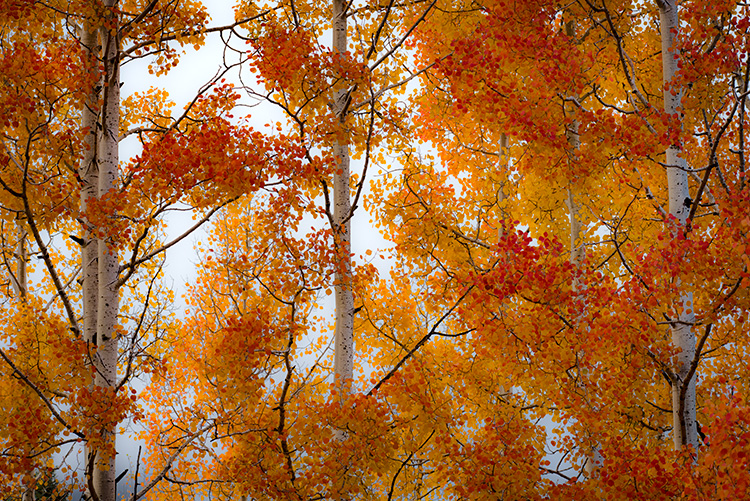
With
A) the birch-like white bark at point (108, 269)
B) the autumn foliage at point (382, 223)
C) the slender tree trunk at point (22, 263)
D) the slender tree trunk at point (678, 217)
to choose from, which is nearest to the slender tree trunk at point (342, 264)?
the autumn foliage at point (382, 223)

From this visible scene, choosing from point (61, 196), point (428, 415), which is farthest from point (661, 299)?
point (61, 196)

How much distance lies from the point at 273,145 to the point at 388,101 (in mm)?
1520

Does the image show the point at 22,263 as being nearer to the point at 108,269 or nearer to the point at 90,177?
the point at 90,177

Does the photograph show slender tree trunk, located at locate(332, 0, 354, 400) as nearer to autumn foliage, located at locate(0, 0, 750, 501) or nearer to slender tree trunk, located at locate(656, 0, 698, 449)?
autumn foliage, located at locate(0, 0, 750, 501)

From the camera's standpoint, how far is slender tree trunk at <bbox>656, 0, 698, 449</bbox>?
5.12 meters

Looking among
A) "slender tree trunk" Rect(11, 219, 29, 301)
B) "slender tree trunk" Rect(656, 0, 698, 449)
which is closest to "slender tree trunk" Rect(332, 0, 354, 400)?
"slender tree trunk" Rect(656, 0, 698, 449)

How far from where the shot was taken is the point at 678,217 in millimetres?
5363

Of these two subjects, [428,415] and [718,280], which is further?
[428,415]

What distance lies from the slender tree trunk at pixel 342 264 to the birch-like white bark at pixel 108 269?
214 centimetres

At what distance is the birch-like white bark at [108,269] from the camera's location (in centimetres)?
515

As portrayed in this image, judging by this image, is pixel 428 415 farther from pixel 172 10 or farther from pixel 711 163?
pixel 172 10

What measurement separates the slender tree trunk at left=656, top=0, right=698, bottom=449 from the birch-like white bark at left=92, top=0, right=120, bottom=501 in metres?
5.02

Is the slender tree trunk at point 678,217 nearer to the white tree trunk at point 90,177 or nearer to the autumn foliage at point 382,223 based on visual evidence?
the autumn foliage at point 382,223

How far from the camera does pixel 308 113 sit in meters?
5.87
